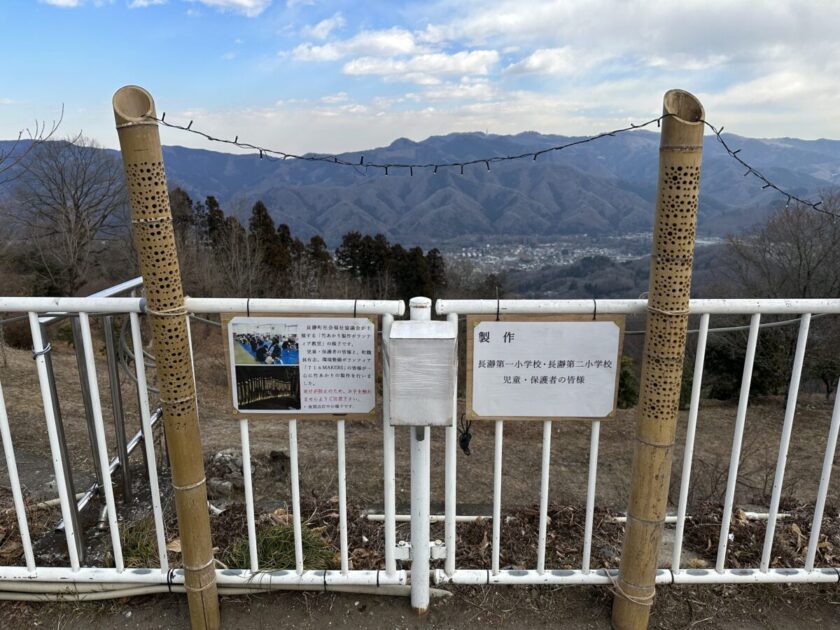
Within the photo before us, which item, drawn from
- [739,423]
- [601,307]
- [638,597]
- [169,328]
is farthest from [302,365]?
[739,423]

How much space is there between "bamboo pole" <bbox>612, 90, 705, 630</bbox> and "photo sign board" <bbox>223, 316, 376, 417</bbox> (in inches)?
41.7

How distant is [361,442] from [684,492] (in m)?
6.77

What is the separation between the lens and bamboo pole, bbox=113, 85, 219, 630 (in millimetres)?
1771

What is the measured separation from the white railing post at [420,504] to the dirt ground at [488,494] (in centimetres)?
12

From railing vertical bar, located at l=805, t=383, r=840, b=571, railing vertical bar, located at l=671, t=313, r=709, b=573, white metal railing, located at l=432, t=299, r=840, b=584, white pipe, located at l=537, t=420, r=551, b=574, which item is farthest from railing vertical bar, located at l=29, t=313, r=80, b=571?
railing vertical bar, located at l=805, t=383, r=840, b=571

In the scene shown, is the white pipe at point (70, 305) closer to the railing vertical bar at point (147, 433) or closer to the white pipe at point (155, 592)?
the railing vertical bar at point (147, 433)

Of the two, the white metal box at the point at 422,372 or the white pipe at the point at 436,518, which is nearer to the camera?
the white metal box at the point at 422,372

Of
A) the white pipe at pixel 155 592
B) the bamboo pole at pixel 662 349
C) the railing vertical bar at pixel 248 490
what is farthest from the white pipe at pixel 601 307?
the white pipe at pixel 155 592

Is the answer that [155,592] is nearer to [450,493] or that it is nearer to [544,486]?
[450,493]

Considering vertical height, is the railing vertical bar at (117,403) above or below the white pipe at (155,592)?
above

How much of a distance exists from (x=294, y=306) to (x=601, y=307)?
1.16 meters

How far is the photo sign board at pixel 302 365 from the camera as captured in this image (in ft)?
6.80

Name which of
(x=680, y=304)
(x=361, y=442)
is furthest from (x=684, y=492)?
(x=361, y=442)

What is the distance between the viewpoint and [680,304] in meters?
1.96
